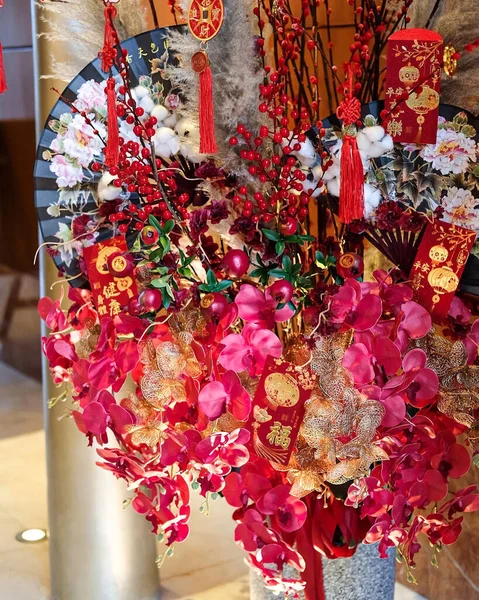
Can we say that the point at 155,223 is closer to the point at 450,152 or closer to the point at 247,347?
the point at 247,347

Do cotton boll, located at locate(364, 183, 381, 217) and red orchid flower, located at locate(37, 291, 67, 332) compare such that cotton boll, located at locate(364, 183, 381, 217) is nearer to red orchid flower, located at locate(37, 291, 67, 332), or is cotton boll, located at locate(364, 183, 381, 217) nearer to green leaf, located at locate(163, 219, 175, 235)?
green leaf, located at locate(163, 219, 175, 235)

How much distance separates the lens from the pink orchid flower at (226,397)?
0.79 m

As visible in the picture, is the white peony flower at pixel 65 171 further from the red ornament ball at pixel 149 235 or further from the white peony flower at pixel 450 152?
the white peony flower at pixel 450 152

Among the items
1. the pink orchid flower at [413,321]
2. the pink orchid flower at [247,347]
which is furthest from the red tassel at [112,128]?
the pink orchid flower at [413,321]

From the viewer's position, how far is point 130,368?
0.86 m

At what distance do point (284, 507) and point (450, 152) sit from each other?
414mm

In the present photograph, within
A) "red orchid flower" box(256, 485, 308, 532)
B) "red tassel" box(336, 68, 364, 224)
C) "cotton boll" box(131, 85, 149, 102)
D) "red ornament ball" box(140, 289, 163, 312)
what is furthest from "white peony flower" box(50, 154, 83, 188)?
"red orchid flower" box(256, 485, 308, 532)

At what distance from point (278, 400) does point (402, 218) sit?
0.75ft

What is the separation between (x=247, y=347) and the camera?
2.59 feet

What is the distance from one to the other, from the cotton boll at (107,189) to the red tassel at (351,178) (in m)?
0.27

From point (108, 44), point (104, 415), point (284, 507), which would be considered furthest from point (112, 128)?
point (284, 507)

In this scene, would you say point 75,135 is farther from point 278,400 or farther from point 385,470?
point 385,470

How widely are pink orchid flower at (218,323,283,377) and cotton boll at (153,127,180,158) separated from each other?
228 millimetres

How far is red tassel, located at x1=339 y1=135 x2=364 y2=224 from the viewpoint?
0.81 metres
